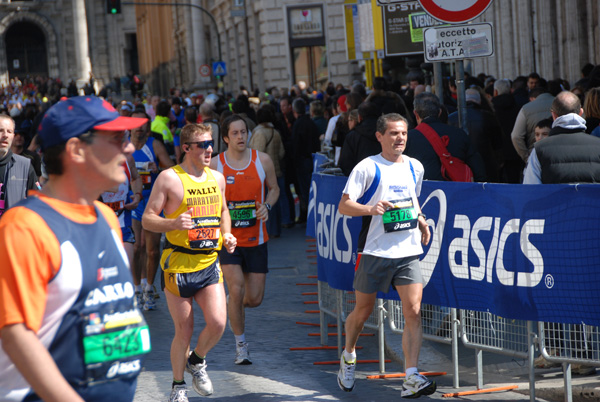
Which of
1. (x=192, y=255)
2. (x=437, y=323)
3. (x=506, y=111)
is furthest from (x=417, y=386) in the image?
(x=506, y=111)

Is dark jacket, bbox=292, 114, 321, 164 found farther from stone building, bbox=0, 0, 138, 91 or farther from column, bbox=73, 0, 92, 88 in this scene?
column, bbox=73, 0, 92, 88

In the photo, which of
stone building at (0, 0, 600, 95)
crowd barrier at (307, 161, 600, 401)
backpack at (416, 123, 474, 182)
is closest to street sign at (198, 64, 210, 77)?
stone building at (0, 0, 600, 95)

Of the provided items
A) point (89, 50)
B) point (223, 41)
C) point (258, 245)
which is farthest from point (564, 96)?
point (89, 50)

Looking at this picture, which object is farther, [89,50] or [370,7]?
[89,50]

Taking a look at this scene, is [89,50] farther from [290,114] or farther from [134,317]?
[134,317]

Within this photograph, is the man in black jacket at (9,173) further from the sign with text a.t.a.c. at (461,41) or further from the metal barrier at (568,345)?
the metal barrier at (568,345)

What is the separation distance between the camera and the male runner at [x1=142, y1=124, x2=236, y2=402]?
21.6 ft

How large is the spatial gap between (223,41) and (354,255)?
43172mm

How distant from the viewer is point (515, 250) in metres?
6.04

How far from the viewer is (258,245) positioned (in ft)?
26.6

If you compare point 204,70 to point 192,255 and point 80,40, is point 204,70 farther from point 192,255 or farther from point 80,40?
point 80,40

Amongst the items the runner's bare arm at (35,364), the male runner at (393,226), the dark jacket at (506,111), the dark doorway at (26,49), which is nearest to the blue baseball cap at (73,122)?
the runner's bare arm at (35,364)

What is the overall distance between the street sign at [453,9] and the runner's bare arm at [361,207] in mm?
2061

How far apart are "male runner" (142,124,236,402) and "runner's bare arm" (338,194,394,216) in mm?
742
